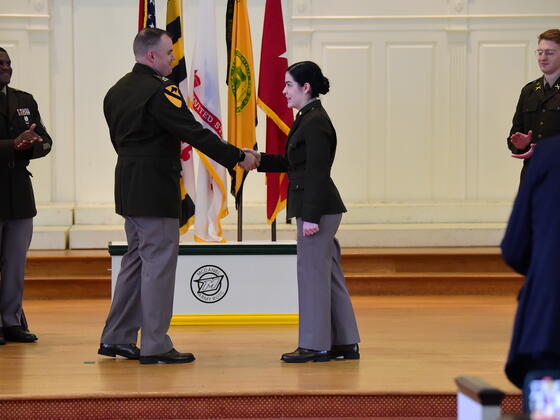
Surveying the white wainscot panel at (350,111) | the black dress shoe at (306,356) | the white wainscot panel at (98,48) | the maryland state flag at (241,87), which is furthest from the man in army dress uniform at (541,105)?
the white wainscot panel at (98,48)

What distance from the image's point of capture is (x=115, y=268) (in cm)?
568

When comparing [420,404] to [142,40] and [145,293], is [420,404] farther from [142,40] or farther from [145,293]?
[142,40]

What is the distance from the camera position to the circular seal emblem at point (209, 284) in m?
5.78

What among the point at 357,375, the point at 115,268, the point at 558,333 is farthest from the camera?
the point at 115,268

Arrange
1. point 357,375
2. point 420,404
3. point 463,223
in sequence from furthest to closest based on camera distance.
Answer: point 463,223, point 357,375, point 420,404

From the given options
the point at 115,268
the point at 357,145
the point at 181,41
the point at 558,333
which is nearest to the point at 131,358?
the point at 115,268

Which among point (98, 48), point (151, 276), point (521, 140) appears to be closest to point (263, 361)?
point (151, 276)

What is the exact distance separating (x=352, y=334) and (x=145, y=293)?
3.26ft

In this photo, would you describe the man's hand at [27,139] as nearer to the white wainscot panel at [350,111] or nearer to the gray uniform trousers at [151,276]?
the gray uniform trousers at [151,276]

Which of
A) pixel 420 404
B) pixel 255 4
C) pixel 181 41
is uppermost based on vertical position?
pixel 255 4

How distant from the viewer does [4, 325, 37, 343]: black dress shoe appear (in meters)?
5.22

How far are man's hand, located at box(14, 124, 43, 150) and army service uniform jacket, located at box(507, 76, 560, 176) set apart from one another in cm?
241

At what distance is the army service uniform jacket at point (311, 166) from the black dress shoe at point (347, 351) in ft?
2.12

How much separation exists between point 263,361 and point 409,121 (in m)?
4.01
